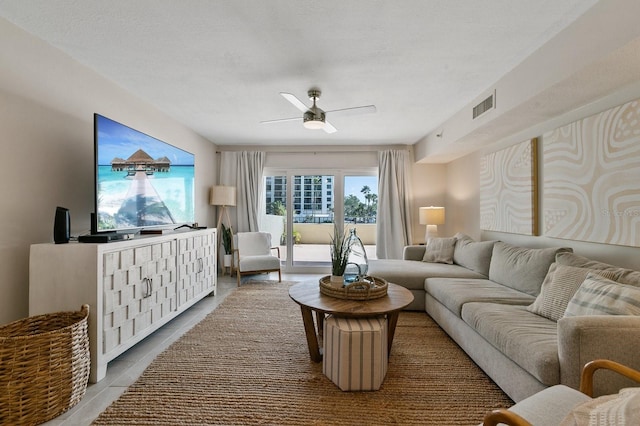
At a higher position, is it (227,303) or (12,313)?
(12,313)

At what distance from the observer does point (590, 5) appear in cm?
174

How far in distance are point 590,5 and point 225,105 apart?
10.5 ft

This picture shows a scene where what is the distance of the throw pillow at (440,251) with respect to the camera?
401 centimetres

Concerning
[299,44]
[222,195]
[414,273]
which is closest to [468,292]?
[414,273]

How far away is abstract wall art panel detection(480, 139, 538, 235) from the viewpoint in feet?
10.2

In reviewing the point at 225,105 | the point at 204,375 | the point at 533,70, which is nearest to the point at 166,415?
the point at 204,375

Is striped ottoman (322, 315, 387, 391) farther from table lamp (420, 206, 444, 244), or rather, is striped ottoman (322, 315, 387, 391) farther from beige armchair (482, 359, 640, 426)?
table lamp (420, 206, 444, 244)

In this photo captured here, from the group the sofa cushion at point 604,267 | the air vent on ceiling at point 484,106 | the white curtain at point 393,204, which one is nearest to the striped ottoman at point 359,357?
the sofa cushion at point 604,267

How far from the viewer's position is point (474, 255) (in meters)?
3.52

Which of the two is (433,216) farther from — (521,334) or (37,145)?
(37,145)

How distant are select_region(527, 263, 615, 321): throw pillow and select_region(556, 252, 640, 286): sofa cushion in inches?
1.8

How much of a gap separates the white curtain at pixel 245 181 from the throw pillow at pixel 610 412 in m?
5.01

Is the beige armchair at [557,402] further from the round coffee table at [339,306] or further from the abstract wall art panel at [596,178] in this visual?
the abstract wall art panel at [596,178]

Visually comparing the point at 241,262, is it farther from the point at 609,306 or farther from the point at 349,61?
the point at 609,306
